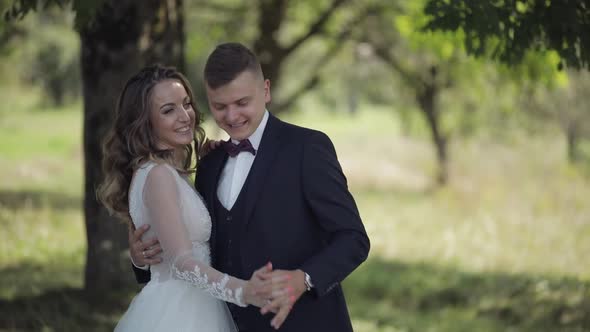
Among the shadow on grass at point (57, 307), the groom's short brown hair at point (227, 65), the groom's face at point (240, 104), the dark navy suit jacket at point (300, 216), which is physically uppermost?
the groom's short brown hair at point (227, 65)

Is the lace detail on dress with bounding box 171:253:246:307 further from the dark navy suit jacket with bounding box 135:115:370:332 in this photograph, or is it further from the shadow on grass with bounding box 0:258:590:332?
the shadow on grass with bounding box 0:258:590:332

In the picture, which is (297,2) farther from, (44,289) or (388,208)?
(44,289)

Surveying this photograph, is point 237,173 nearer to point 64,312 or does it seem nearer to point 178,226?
point 178,226

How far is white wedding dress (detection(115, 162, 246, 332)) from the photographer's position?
3.31 metres

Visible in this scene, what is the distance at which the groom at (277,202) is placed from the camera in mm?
3174

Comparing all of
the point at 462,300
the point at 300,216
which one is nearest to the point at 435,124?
the point at 462,300

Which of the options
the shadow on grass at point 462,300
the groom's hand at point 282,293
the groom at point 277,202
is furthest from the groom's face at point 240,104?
the shadow on grass at point 462,300

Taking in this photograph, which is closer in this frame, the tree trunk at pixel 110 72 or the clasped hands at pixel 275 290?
the clasped hands at pixel 275 290

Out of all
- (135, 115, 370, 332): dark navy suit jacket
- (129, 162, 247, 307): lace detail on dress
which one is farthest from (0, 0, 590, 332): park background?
(135, 115, 370, 332): dark navy suit jacket

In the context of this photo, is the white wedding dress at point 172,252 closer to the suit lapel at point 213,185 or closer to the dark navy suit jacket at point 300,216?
the suit lapel at point 213,185

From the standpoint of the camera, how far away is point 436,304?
10055mm

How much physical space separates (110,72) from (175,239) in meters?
4.13

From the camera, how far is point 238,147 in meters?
3.40

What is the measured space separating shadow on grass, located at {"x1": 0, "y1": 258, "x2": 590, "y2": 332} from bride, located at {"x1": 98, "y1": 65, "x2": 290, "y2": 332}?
3394 mm
